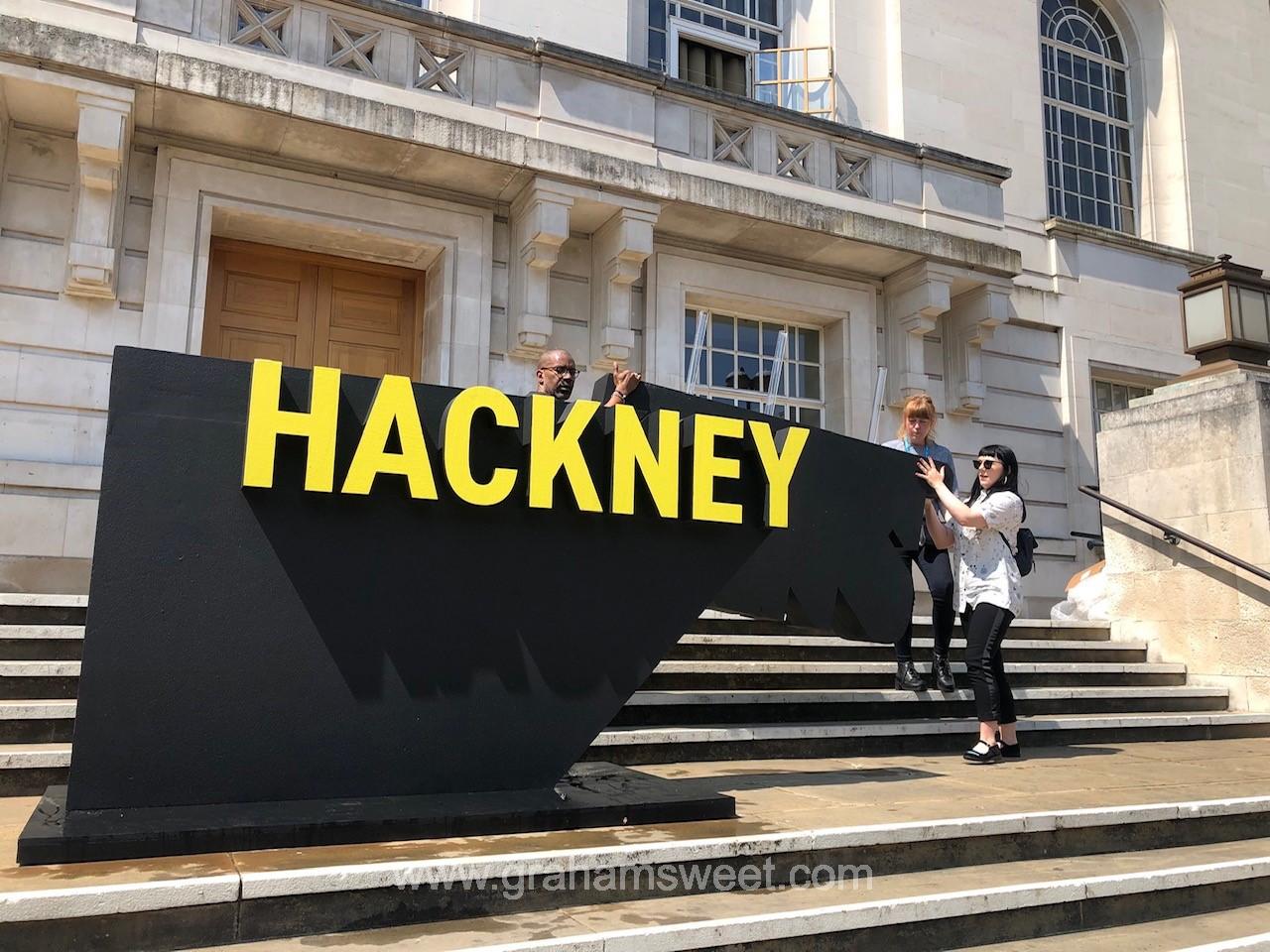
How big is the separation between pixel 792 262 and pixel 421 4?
4.83m

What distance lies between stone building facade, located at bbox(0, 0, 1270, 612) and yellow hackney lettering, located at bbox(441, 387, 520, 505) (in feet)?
18.2

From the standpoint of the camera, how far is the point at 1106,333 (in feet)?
47.2

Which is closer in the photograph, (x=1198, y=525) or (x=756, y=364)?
(x=1198, y=525)

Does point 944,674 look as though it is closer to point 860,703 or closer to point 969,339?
point 860,703

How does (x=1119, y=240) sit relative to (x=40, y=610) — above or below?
above

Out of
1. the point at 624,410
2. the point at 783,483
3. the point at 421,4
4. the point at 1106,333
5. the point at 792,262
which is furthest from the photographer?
the point at 1106,333

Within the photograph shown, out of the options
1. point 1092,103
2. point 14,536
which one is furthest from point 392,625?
point 1092,103

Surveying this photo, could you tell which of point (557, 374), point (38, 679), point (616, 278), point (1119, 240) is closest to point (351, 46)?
point (616, 278)

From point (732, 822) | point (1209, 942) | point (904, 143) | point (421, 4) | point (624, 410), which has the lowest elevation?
point (1209, 942)

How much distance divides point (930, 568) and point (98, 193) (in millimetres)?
7103

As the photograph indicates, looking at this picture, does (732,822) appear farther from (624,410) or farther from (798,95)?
(798,95)

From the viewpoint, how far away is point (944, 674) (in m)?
7.07

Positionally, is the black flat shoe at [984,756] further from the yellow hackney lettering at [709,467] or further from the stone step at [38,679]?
the stone step at [38,679]

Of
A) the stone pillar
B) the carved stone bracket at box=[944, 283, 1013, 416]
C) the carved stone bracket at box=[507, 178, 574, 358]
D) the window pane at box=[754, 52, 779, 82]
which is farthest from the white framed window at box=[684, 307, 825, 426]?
the stone pillar
